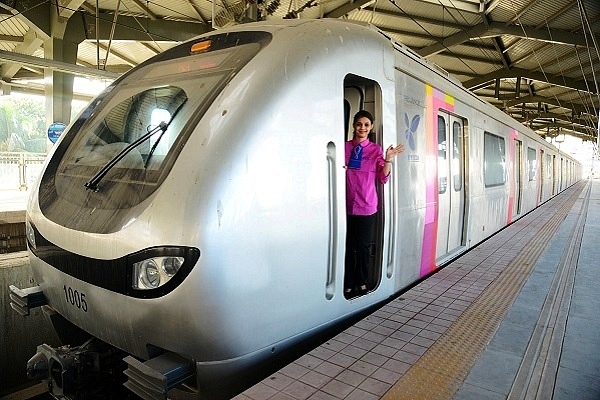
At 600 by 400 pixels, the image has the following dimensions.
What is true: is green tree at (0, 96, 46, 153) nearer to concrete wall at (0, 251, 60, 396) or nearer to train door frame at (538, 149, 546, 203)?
train door frame at (538, 149, 546, 203)

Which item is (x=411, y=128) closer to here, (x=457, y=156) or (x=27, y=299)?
(x=457, y=156)

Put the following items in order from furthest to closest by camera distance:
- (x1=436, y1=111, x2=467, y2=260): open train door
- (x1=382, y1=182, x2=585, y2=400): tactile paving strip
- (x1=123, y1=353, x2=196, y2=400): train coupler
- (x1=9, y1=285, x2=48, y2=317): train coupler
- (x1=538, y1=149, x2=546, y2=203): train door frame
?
(x1=538, y1=149, x2=546, y2=203): train door frame → (x1=436, y1=111, x2=467, y2=260): open train door → (x1=9, y1=285, x2=48, y2=317): train coupler → (x1=382, y1=182, x2=585, y2=400): tactile paving strip → (x1=123, y1=353, x2=196, y2=400): train coupler

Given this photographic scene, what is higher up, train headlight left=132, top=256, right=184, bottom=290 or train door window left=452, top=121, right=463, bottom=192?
train door window left=452, top=121, right=463, bottom=192

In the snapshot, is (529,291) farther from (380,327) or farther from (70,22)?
(70,22)

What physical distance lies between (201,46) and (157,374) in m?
2.05

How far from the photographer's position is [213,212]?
77.9 inches

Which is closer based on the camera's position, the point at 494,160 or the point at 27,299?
the point at 27,299

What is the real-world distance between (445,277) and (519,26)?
35.0 ft

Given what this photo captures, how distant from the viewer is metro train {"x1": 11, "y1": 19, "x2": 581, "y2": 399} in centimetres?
201

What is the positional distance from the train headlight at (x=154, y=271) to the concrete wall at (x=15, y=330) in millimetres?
2537

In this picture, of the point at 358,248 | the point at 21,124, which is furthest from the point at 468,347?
the point at 21,124

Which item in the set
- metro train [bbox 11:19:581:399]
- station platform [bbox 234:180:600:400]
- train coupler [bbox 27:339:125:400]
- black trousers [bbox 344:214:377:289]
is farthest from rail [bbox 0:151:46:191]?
station platform [bbox 234:180:600:400]

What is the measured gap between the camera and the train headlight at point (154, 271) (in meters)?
1.99

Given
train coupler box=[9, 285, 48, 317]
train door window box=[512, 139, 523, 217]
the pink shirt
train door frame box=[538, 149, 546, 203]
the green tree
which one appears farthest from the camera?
the green tree
